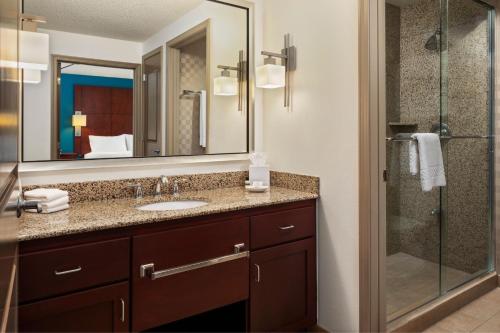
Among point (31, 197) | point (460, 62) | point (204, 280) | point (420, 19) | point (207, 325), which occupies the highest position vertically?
point (420, 19)

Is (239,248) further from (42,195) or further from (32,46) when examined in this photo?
(32,46)

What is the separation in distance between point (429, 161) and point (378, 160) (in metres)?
0.65

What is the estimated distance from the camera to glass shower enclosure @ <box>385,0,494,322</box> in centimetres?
225

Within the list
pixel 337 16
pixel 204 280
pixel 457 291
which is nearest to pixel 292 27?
pixel 337 16

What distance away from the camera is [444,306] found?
2.33 metres

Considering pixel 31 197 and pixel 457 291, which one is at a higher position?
pixel 31 197

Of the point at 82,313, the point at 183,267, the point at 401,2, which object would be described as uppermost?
the point at 401,2

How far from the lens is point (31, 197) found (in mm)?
1565

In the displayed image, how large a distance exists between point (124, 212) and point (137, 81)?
80 centimetres

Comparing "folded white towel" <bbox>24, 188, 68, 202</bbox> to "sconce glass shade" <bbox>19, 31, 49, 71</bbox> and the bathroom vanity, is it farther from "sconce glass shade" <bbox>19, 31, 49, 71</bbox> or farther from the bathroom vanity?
"sconce glass shade" <bbox>19, 31, 49, 71</bbox>

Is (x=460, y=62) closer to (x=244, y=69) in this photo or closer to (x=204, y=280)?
(x=244, y=69)

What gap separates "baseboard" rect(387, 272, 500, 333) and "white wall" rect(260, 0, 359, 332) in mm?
368

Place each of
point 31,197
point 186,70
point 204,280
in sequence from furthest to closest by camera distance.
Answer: point 186,70, point 204,280, point 31,197

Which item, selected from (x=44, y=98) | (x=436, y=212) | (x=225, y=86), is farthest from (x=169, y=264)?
(x=436, y=212)
